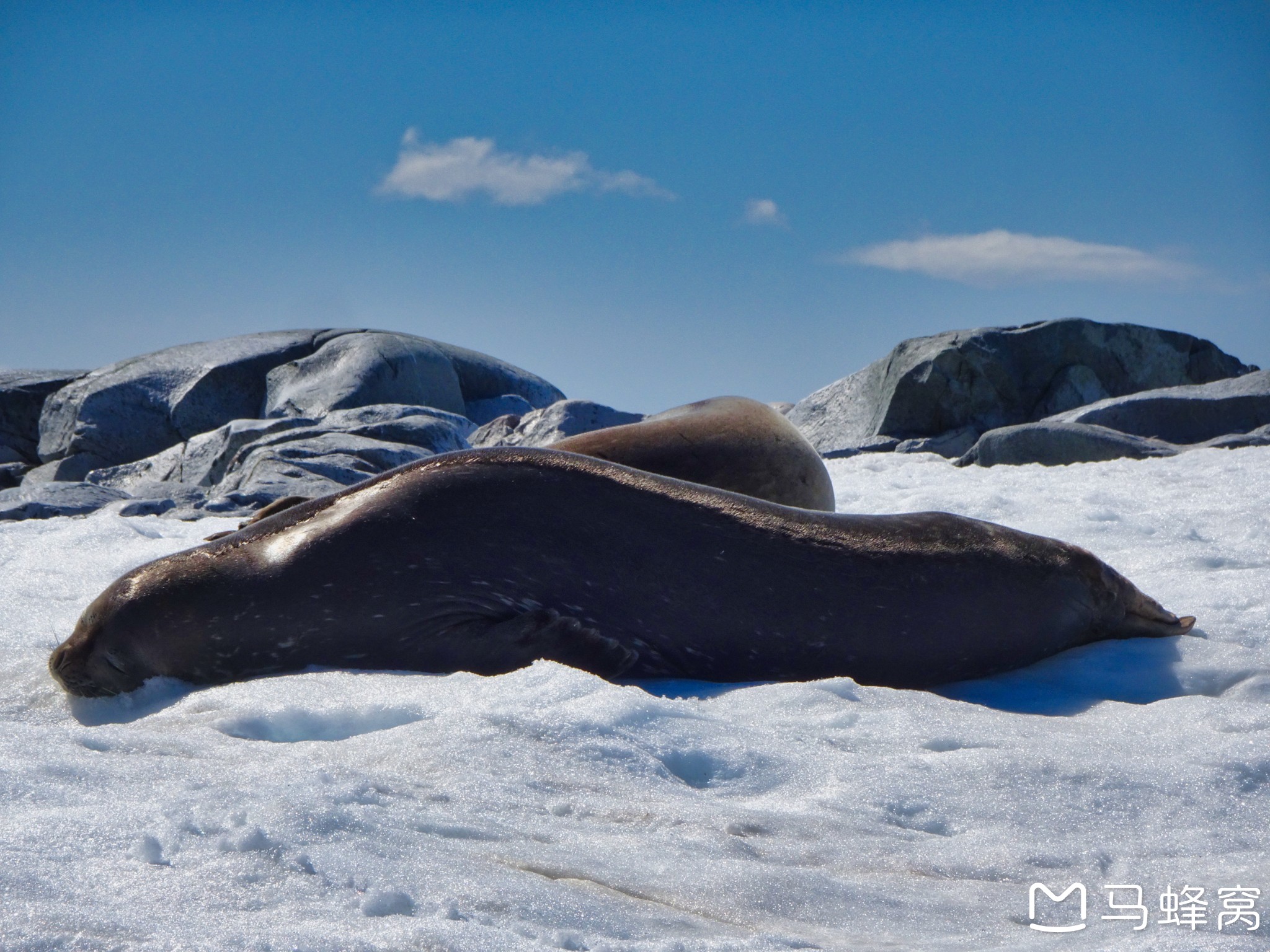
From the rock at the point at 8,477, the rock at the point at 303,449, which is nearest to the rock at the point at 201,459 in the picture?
the rock at the point at 303,449

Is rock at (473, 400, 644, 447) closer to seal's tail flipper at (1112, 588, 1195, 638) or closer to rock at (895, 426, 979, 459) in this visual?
rock at (895, 426, 979, 459)

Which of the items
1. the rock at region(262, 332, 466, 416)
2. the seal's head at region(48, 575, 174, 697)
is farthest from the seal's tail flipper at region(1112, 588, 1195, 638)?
the rock at region(262, 332, 466, 416)

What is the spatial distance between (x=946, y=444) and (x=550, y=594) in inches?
405

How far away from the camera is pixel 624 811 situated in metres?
2.01

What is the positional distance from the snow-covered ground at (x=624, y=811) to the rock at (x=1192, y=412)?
25.7 ft

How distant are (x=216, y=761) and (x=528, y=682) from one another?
717 mm

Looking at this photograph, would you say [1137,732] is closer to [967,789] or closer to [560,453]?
[967,789]

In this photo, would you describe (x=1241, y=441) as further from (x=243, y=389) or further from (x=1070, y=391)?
(x=243, y=389)

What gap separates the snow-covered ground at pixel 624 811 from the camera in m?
1.52

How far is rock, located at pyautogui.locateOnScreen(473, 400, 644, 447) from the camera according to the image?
11047 millimetres

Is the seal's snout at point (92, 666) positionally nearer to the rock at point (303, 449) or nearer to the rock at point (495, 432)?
the rock at point (303, 449)

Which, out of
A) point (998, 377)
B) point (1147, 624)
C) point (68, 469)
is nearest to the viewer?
point (1147, 624)

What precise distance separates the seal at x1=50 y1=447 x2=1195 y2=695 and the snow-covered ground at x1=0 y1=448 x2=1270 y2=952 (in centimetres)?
14
